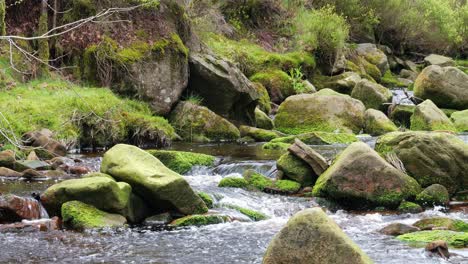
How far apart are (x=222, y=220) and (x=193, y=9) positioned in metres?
15.3

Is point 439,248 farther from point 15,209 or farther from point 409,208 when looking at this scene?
point 15,209

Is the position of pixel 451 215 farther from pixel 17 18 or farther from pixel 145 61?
pixel 17 18

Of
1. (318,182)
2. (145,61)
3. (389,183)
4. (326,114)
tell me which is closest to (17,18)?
(145,61)

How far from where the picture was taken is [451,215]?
34.9 ft

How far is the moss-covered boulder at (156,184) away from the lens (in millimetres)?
9977

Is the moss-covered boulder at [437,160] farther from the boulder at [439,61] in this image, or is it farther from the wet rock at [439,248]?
the boulder at [439,61]

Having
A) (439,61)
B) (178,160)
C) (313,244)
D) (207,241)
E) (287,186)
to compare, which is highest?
(313,244)

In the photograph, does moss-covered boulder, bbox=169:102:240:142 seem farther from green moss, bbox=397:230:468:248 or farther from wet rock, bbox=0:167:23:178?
green moss, bbox=397:230:468:248

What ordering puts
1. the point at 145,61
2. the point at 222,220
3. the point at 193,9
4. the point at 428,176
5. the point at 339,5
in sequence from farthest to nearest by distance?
the point at 339,5, the point at 193,9, the point at 145,61, the point at 428,176, the point at 222,220

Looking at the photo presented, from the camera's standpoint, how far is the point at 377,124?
1962cm

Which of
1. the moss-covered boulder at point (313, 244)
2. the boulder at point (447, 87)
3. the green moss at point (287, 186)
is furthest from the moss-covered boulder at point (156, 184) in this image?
the boulder at point (447, 87)

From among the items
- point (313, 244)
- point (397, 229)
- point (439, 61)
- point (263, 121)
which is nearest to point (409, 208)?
point (397, 229)

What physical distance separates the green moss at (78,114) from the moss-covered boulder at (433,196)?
682cm

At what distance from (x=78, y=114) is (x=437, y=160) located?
27.2 feet
